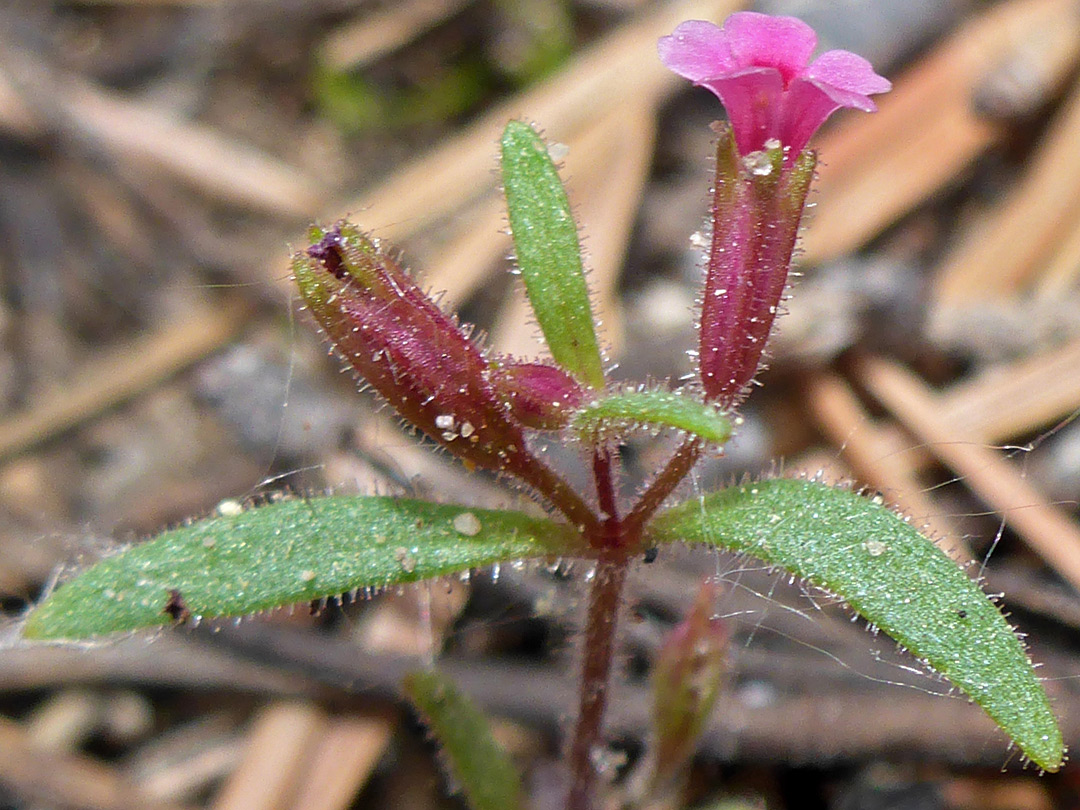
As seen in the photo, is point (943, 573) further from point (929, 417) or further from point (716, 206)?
point (929, 417)

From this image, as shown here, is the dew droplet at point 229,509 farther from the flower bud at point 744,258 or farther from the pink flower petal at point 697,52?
the pink flower petal at point 697,52

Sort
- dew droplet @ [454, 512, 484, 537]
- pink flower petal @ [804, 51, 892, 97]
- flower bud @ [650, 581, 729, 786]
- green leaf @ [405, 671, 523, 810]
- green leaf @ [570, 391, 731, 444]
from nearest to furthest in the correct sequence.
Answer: green leaf @ [570, 391, 731, 444] < pink flower petal @ [804, 51, 892, 97] < dew droplet @ [454, 512, 484, 537] < green leaf @ [405, 671, 523, 810] < flower bud @ [650, 581, 729, 786]

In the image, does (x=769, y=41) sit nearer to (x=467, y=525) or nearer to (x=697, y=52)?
(x=697, y=52)

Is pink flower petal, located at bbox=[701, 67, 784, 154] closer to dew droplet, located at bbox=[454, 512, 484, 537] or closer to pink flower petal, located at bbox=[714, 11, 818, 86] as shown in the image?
pink flower petal, located at bbox=[714, 11, 818, 86]

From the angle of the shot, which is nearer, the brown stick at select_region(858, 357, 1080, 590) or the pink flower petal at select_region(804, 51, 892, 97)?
the pink flower petal at select_region(804, 51, 892, 97)

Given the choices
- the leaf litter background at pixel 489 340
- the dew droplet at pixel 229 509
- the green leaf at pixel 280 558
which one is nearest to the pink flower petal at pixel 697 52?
Result: the leaf litter background at pixel 489 340

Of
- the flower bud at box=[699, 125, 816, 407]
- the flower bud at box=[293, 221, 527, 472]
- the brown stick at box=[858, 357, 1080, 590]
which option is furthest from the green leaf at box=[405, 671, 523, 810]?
the brown stick at box=[858, 357, 1080, 590]
